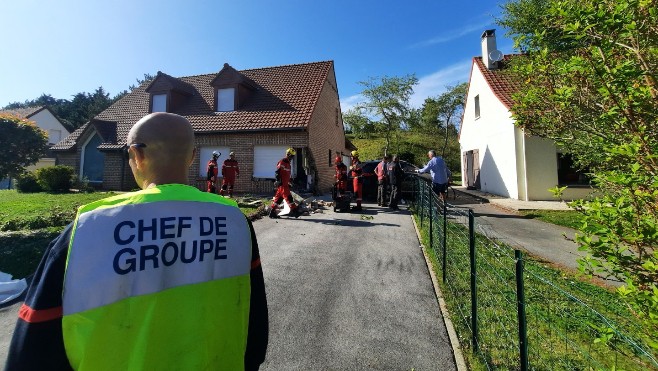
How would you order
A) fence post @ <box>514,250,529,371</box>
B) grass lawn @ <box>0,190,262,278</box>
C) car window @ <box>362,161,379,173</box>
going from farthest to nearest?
car window @ <box>362,161,379,173</box> < grass lawn @ <box>0,190,262,278</box> < fence post @ <box>514,250,529,371</box>

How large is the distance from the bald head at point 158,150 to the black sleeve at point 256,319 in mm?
414

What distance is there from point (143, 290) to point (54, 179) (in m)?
19.6

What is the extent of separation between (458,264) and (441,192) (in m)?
5.72

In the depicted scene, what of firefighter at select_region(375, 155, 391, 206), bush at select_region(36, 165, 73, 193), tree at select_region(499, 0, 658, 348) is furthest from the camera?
bush at select_region(36, 165, 73, 193)

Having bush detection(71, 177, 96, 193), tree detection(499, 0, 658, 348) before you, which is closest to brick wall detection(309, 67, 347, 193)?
bush detection(71, 177, 96, 193)

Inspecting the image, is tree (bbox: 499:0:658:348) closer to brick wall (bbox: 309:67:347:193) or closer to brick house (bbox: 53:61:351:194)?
brick house (bbox: 53:61:351:194)

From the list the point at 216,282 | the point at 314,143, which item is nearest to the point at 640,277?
the point at 216,282

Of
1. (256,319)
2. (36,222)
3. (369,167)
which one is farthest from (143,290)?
(369,167)

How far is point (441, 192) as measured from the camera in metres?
10.8

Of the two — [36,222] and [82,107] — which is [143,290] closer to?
[36,222]

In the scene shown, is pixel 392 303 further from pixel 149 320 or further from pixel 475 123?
pixel 475 123

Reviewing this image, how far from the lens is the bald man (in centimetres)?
104

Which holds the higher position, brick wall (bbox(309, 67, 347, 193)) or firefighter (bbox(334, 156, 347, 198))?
Answer: brick wall (bbox(309, 67, 347, 193))

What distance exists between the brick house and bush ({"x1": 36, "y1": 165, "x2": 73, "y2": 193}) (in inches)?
71.8
